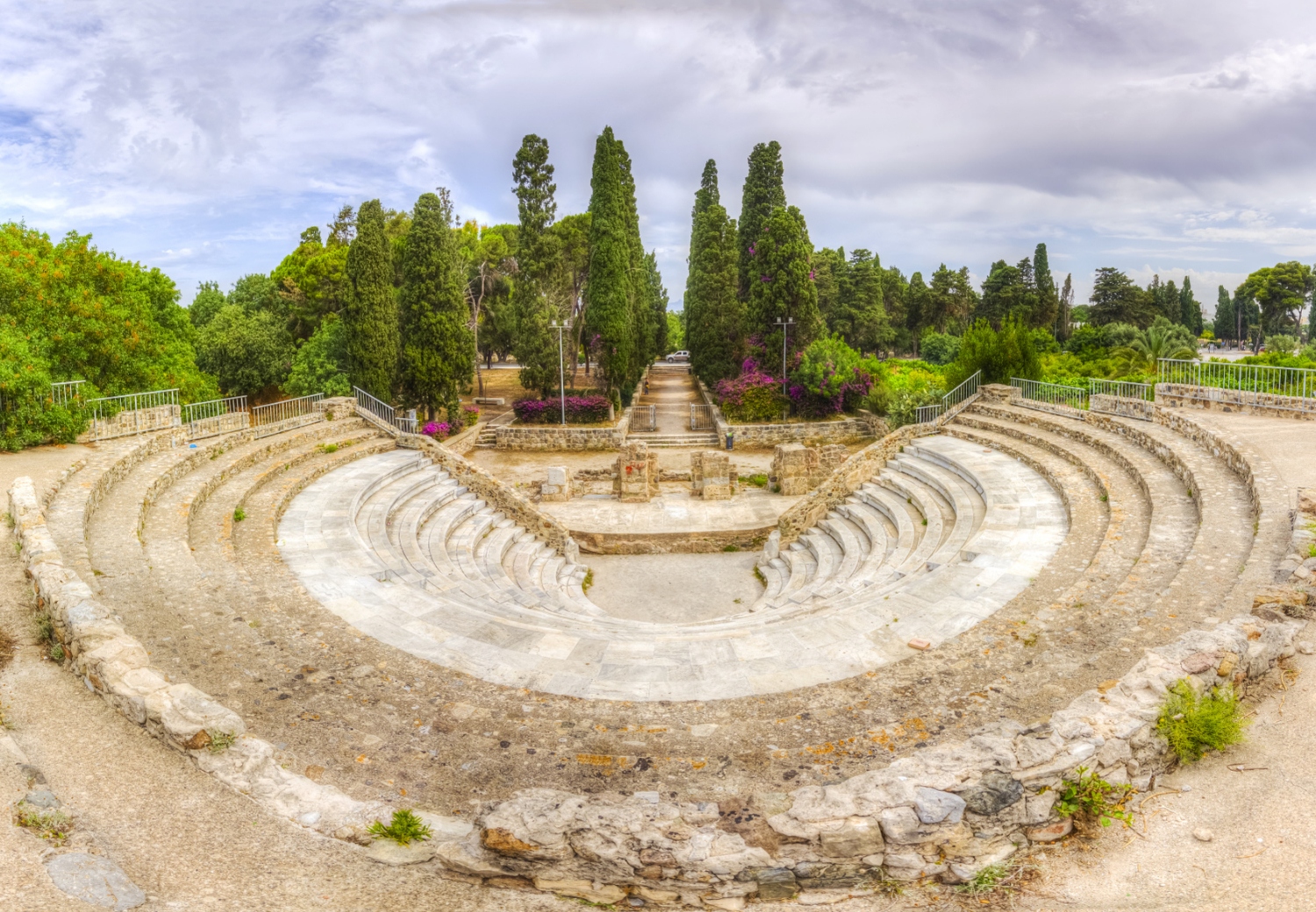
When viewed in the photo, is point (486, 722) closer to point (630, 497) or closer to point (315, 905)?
point (315, 905)

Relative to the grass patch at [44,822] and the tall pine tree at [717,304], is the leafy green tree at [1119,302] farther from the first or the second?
the grass patch at [44,822]

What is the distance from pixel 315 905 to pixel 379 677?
10.3 feet

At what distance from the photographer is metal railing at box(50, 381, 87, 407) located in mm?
14555

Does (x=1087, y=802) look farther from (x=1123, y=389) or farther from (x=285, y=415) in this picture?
(x=285, y=415)

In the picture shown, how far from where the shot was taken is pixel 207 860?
3.88 meters

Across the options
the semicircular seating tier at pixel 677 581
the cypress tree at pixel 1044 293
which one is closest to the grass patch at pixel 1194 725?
the semicircular seating tier at pixel 677 581

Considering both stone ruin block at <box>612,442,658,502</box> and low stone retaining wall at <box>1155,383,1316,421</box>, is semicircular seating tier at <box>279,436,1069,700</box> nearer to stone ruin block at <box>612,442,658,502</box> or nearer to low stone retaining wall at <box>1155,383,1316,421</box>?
stone ruin block at <box>612,442,658,502</box>

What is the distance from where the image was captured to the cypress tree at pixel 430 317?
27031mm

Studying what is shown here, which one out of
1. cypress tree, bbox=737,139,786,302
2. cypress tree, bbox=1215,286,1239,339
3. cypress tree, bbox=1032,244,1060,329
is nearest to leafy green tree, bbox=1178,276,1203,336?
cypress tree, bbox=1215,286,1239,339

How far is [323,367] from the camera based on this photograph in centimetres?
2578

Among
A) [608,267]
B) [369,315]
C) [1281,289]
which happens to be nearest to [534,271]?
[608,267]

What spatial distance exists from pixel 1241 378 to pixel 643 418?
2087 cm

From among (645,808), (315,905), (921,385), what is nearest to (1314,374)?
(921,385)

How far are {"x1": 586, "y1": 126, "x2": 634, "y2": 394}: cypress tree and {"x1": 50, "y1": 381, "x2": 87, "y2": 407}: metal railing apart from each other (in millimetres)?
18358
